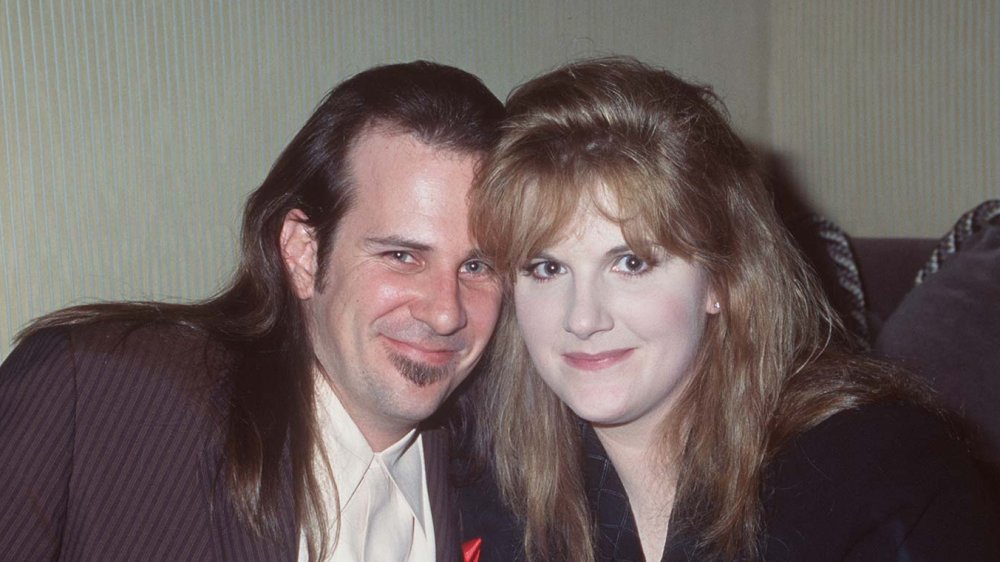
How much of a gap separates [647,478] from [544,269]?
0.39 metres

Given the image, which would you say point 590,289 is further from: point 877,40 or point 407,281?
point 877,40

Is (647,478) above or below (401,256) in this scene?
below

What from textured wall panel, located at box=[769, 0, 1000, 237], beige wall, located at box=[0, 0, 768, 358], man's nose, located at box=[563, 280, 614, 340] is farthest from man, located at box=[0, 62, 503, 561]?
textured wall panel, located at box=[769, 0, 1000, 237]

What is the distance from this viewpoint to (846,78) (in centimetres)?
286

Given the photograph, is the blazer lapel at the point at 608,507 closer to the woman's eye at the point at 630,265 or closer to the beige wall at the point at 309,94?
the woman's eye at the point at 630,265

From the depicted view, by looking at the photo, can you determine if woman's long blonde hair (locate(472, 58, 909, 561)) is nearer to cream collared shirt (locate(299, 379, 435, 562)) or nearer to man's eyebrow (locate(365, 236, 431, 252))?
man's eyebrow (locate(365, 236, 431, 252))

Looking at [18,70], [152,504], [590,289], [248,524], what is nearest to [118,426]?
[152,504]

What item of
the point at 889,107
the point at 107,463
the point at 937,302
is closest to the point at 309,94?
A: the point at 107,463

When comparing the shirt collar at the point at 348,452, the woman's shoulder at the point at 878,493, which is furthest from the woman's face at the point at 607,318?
the shirt collar at the point at 348,452

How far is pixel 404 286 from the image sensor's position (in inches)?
62.5

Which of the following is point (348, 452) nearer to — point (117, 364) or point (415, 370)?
point (415, 370)

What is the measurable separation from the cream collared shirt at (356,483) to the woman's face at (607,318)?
1.18 feet

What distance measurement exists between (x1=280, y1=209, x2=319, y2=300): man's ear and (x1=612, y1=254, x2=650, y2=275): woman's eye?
55 cm

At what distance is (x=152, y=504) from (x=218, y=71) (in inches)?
42.4
